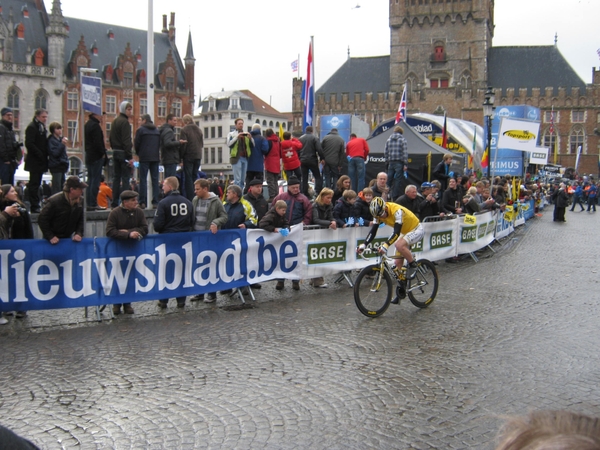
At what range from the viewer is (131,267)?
939 cm

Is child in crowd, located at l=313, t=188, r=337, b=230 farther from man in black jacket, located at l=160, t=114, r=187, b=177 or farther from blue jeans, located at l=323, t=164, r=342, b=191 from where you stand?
blue jeans, located at l=323, t=164, r=342, b=191

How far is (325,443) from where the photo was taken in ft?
15.6

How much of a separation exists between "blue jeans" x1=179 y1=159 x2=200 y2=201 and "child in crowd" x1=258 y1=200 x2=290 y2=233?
11.8 feet

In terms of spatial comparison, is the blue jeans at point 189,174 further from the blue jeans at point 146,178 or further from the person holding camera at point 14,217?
the person holding camera at point 14,217

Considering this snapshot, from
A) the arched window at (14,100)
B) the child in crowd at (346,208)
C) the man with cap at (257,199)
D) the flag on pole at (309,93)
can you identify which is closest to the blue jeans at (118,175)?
the man with cap at (257,199)

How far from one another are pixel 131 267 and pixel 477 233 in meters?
10.4

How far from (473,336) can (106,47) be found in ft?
222

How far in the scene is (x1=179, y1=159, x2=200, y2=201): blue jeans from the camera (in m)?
14.0

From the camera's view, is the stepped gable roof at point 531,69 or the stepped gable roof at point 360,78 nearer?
the stepped gable roof at point 531,69

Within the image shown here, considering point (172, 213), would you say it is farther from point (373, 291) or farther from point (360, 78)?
point (360, 78)

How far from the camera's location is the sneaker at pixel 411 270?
9.92m

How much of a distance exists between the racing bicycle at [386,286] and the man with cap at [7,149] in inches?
270

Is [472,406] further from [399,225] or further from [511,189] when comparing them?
[511,189]

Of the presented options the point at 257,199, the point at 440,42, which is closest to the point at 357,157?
the point at 257,199
